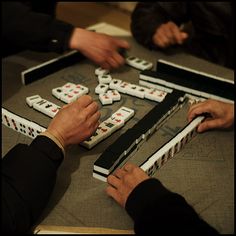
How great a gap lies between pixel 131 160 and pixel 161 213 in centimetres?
22

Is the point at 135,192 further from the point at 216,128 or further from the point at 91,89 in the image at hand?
the point at 91,89

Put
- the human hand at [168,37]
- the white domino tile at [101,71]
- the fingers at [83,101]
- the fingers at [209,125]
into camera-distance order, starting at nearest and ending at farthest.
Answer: the fingers at [83,101] → the fingers at [209,125] → the white domino tile at [101,71] → the human hand at [168,37]

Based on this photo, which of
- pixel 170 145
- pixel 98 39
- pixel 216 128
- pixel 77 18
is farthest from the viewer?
pixel 77 18

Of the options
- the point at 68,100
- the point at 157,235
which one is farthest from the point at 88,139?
the point at 157,235

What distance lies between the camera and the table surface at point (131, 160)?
796mm

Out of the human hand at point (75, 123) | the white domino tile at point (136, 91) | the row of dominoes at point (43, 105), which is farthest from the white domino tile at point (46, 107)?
the white domino tile at point (136, 91)

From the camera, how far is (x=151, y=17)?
1.61 metres

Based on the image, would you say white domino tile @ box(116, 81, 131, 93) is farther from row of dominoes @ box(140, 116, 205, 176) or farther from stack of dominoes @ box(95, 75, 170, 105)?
row of dominoes @ box(140, 116, 205, 176)

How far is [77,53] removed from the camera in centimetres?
137

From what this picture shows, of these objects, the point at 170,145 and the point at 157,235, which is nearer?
the point at 157,235

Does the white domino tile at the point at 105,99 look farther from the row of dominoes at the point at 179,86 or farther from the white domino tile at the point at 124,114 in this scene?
the row of dominoes at the point at 179,86

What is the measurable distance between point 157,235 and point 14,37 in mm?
993

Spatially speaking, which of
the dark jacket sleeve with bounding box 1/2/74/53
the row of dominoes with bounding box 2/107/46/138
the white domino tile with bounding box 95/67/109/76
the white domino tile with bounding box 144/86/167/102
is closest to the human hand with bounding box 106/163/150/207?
the row of dominoes with bounding box 2/107/46/138

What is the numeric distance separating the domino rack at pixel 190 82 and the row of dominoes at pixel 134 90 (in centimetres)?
4
